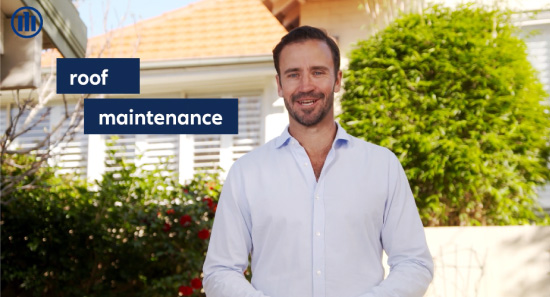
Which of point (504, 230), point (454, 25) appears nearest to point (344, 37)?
point (454, 25)

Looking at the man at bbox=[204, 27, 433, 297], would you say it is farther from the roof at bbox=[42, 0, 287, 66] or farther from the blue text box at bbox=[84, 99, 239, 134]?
the roof at bbox=[42, 0, 287, 66]

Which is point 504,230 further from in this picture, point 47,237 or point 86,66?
point 47,237

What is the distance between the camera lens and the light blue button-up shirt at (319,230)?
8.07 ft

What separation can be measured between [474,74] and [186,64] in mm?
4651

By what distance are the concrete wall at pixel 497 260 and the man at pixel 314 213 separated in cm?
381

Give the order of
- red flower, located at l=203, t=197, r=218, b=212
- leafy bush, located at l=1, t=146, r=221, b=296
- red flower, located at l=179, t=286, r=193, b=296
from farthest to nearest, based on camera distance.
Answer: red flower, located at l=203, t=197, r=218, b=212
leafy bush, located at l=1, t=146, r=221, b=296
red flower, located at l=179, t=286, r=193, b=296

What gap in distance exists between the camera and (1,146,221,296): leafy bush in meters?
7.65

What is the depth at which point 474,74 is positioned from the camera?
797 centimetres

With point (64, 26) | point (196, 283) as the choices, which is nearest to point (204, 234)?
point (196, 283)

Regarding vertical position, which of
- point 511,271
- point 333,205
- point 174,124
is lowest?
point 511,271

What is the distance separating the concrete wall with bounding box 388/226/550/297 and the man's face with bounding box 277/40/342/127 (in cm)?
395

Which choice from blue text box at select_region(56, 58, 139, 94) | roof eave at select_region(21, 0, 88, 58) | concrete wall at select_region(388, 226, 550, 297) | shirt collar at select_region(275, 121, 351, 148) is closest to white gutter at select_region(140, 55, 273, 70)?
roof eave at select_region(21, 0, 88, 58)

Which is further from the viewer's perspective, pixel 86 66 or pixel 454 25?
pixel 454 25

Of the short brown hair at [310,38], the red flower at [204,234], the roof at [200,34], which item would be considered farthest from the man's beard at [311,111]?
the roof at [200,34]
